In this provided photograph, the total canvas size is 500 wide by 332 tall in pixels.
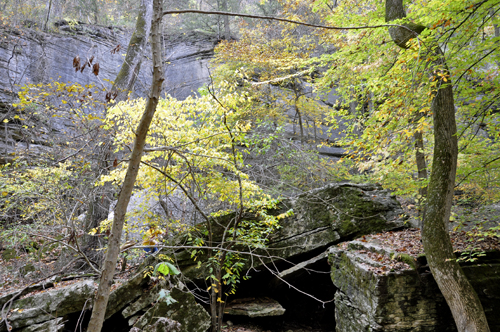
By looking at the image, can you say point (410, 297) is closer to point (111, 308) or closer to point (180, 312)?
point (180, 312)

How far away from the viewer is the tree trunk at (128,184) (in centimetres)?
166

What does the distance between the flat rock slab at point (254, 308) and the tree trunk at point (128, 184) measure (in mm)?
5203

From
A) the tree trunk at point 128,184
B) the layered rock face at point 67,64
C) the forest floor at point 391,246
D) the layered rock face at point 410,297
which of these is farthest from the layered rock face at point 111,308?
the layered rock face at point 67,64

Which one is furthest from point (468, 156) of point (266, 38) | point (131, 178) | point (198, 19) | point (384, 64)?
point (198, 19)

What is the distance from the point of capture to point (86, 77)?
16.8m

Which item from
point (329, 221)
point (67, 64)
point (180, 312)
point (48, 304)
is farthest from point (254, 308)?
point (67, 64)

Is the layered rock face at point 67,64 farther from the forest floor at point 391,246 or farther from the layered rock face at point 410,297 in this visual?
the layered rock face at point 410,297

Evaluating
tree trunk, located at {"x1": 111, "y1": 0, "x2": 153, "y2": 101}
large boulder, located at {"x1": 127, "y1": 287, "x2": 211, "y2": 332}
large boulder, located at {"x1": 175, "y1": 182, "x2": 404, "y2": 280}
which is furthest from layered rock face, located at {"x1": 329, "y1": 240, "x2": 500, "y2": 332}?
tree trunk, located at {"x1": 111, "y1": 0, "x2": 153, "y2": 101}

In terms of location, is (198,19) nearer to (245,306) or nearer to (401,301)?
(245,306)

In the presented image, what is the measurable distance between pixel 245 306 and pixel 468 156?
593 cm

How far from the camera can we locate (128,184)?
173 cm

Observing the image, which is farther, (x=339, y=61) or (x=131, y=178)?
(x=339, y=61)

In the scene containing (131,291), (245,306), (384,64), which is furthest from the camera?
(245,306)

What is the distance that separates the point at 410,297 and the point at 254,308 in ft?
11.4
